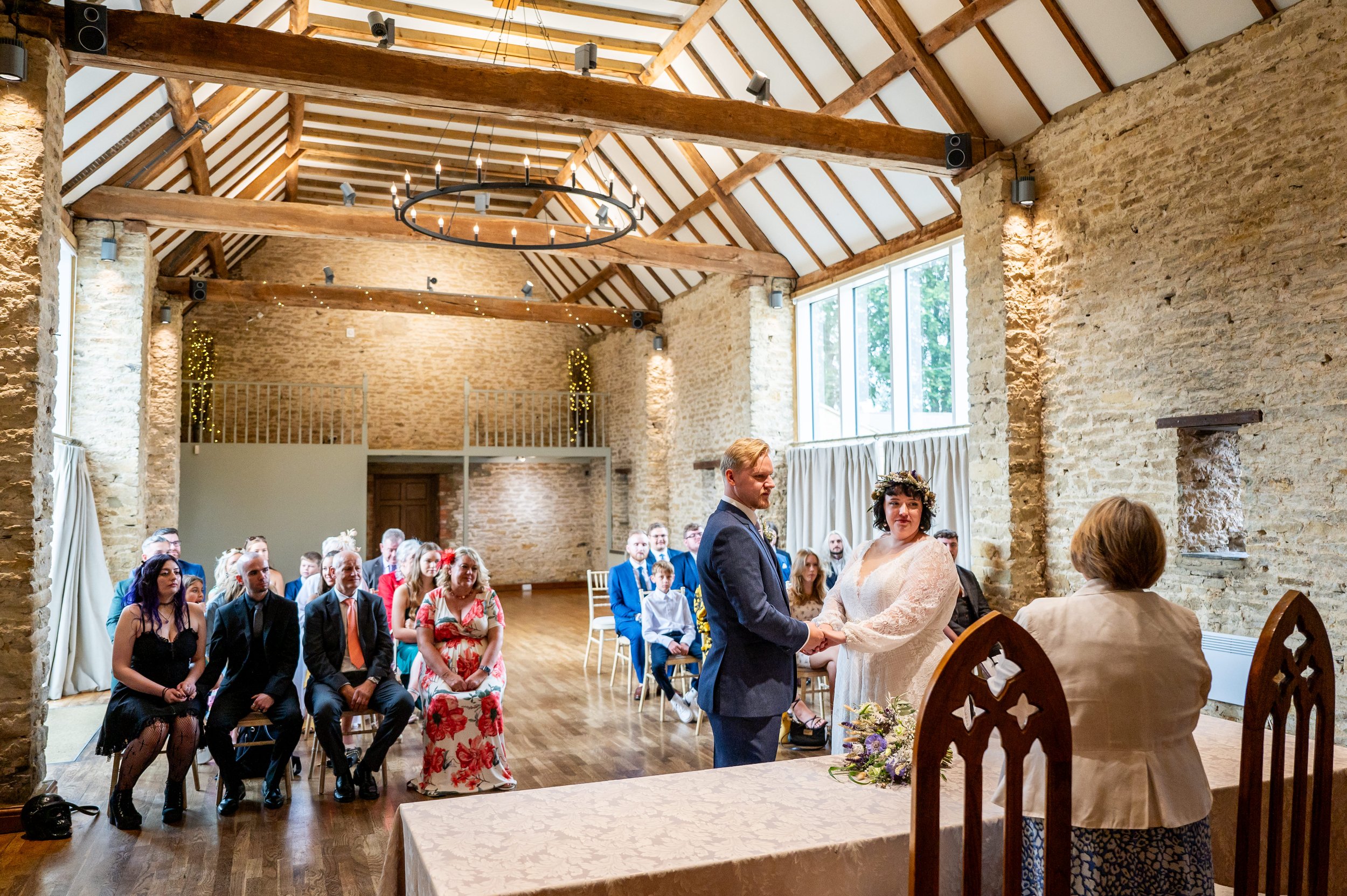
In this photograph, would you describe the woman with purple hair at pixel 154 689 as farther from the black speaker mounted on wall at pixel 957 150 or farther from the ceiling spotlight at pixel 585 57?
the black speaker mounted on wall at pixel 957 150

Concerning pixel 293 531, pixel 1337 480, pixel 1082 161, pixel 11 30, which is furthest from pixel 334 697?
pixel 293 531

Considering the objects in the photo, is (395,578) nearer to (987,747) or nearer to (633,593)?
(633,593)

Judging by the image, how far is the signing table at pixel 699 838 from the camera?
189 cm

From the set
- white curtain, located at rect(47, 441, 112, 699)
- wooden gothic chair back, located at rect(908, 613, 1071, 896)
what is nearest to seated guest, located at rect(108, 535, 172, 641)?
Result: white curtain, located at rect(47, 441, 112, 699)

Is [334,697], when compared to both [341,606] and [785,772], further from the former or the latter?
[785,772]

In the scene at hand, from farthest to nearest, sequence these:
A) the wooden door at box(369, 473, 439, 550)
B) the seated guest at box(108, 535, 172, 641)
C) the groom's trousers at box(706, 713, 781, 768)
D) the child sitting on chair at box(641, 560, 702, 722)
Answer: the wooden door at box(369, 473, 439, 550)
the child sitting on chair at box(641, 560, 702, 722)
the seated guest at box(108, 535, 172, 641)
the groom's trousers at box(706, 713, 781, 768)

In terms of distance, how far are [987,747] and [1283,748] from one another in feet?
3.52

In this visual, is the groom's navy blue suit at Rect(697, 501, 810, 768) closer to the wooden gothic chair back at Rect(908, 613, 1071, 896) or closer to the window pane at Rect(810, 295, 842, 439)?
the wooden gothic chair back at Rect(908, 613, 1071, 896)

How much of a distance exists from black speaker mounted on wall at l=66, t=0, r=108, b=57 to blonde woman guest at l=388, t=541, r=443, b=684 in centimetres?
341

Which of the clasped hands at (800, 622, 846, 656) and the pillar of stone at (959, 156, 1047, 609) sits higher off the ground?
the pillar of stone at (959, 156, 1047, 609)

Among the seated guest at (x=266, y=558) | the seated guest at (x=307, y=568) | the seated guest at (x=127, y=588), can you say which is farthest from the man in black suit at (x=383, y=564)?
the seated guest at (x=127, y=588)

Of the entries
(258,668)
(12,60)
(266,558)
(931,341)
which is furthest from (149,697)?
(931,341)

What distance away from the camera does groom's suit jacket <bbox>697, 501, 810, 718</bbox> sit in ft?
9.58

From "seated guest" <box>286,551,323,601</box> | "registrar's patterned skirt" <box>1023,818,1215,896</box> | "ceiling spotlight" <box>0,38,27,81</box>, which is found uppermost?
"ceiling spotlight" <box>0,38,27,81</box>
